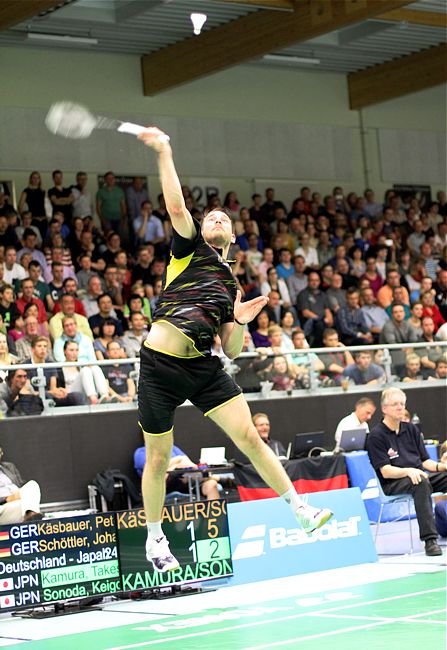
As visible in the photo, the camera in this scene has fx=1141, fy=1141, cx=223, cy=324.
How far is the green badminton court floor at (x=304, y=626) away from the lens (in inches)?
346

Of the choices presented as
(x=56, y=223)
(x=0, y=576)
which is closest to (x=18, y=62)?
(x=56, y=223)

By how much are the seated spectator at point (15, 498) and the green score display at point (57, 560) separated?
32.4 inches

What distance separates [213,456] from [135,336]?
2.49 meters

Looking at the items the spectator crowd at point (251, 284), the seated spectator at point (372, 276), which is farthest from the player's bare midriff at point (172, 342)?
the seated spectator at point (372, 276)

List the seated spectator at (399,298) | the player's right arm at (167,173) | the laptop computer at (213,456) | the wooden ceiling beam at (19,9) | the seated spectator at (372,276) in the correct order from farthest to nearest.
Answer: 1. the seated spectator at (372,276)
2. the seated spectator at (399,298)
3. the wooden ceiling beam at (19,9)
4. the laptop computer at (213,456)
5. the player's right arm at (167,173)

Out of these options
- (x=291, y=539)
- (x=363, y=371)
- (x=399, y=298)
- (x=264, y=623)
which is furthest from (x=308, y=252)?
(x=264, y=623)

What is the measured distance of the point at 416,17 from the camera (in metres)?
21.8

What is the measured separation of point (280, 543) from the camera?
1187 cm

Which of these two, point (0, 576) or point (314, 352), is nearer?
point (0, 576)

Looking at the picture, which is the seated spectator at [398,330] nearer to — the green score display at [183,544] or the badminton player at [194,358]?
the green score display at [183,544]

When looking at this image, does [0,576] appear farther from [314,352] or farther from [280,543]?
[314,352]

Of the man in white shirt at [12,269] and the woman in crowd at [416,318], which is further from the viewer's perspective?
the woman in crowd at [416,318]

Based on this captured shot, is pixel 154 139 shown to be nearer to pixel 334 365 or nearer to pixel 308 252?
pixel 334 365

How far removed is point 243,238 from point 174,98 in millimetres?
5061
